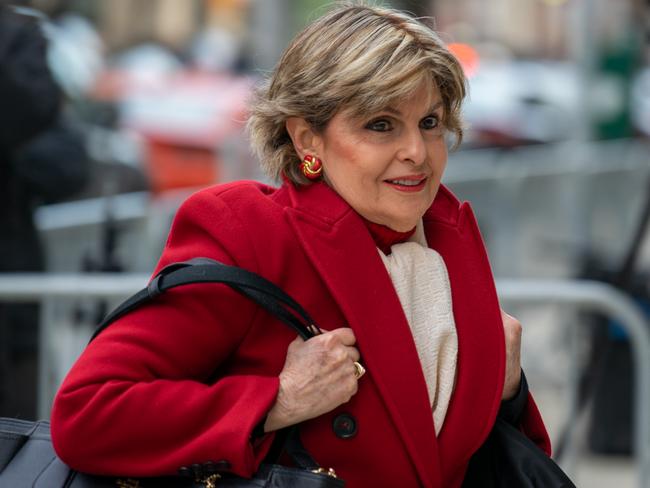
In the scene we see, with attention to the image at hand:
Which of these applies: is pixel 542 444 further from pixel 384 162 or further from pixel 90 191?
pixel 90 191

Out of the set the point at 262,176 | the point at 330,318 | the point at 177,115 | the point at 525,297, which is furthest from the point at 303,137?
the point at 177,115

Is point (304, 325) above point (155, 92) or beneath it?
above

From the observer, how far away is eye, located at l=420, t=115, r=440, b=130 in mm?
2494

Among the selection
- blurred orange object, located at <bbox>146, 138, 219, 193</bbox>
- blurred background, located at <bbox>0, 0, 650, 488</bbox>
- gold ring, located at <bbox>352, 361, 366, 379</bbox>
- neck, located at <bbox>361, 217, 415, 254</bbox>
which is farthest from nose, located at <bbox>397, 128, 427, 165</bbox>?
blurred orange object, located at <bbox>146, 138, 219, 193</bbox>

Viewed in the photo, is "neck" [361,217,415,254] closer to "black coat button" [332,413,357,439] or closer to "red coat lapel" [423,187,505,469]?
"red coat lapel" [423,187,505,469]

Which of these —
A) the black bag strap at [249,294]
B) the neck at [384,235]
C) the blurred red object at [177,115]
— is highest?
the neck at [384,235]

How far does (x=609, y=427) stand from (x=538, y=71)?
1696 cm

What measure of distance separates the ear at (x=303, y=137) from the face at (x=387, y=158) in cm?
1

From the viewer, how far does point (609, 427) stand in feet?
20.9

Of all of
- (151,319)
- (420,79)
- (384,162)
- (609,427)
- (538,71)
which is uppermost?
(420,79)

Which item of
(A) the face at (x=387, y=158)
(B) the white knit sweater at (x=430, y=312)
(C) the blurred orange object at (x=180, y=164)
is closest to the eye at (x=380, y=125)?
(A) the face at (x=387, y=158)

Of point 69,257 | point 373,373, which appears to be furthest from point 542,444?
point 69,257

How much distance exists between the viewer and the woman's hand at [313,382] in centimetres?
232

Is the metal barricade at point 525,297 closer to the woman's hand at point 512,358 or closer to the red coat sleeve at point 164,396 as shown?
the woman's hand at point 512,358
